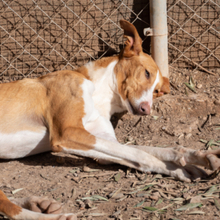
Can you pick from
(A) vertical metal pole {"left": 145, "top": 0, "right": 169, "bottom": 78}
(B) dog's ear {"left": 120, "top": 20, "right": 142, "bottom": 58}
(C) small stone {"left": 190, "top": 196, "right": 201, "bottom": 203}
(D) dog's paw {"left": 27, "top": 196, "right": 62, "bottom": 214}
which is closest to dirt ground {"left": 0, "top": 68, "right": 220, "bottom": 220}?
(C) small stone {"left": 190, "top": 196, "right": 201, "bottom": 203}

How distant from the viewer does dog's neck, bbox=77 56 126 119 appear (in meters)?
3.88

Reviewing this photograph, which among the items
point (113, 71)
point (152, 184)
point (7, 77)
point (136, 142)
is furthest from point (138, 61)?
point (7, 77)

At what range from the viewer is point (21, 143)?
11.3ft

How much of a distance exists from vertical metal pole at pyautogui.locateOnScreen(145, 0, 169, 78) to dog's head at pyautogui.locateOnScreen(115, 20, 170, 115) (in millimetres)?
280

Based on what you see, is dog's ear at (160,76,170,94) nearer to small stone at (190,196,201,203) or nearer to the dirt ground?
the dirt ground

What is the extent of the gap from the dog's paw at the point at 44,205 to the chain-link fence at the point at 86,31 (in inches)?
99.1

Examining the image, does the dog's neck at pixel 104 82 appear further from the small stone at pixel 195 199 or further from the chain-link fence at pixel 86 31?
the small stone at pixel 195 199

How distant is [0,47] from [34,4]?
2.68 ft

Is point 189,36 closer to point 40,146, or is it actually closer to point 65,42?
point 65,42

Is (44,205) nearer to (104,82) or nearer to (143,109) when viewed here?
(143,109)

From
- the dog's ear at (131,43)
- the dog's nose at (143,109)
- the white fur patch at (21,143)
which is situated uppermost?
the dog's ear at (131,43)

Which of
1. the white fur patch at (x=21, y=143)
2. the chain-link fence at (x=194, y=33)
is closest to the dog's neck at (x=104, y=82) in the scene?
the white fur patch at (x=21, y=143)

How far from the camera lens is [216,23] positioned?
4320 millimetres

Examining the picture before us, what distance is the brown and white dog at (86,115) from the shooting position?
9.51 ft
